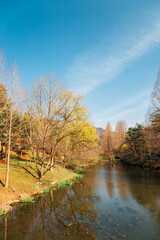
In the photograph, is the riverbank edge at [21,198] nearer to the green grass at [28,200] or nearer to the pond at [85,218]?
the green grass at [28,200]

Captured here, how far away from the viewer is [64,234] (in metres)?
8.39

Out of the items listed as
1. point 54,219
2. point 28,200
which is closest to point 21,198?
point 28,200

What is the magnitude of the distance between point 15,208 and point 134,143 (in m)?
44.4

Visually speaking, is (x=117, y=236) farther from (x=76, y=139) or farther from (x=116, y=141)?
(x=116, y=141)

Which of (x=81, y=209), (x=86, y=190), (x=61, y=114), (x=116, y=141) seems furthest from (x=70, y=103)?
(x=116, y=141)

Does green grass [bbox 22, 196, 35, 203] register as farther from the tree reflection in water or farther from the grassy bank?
the tree reflection in water


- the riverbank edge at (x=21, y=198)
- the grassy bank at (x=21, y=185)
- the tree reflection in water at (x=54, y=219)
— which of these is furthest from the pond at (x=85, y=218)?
the grassy bank at (x=21, y=185)

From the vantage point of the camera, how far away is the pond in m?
8.38

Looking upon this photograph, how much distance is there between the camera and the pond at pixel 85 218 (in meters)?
8.38

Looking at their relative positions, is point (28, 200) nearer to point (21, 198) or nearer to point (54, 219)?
point (21, 198)

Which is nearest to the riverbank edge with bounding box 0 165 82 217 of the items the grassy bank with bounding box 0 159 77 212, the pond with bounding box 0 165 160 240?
the grassy bank with bounding box 0 159 77 212

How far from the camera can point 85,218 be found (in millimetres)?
10516

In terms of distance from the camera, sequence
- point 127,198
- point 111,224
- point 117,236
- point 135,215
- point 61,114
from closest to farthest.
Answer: point 117,236
point 111,224
point 135,215
point 127,198
point 61,114

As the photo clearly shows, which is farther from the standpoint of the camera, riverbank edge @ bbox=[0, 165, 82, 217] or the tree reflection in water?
riverbank edge @ bbox=[0, 165, 82, 217]
